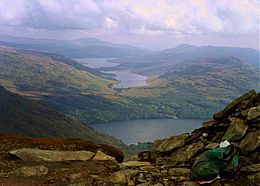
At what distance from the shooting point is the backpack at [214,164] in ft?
57.8

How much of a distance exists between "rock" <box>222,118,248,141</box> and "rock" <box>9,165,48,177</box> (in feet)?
36.5

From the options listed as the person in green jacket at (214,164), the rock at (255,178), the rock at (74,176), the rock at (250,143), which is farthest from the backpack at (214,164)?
the rock at (74,176)

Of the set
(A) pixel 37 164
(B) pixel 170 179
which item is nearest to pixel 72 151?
(A) pixel 37 164

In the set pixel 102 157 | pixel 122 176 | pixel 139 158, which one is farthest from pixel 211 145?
pixel 102 157

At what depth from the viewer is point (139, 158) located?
23812 millimetres

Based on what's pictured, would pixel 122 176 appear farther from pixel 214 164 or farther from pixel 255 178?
pixel 255 178

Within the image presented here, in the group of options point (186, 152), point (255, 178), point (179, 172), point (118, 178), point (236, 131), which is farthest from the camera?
point (186, 152)

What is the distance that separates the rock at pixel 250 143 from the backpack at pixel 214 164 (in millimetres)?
1594

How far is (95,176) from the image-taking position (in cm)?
1884

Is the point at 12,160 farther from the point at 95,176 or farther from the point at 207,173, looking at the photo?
the point at 207,173

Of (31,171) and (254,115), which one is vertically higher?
(254,115)

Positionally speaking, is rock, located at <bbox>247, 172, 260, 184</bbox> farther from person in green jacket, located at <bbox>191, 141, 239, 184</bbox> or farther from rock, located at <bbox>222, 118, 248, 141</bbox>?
rock, located at <bbox>222, 118, 248, 141</bbox>

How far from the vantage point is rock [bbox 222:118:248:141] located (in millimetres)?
20594

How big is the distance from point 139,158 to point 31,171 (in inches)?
308
